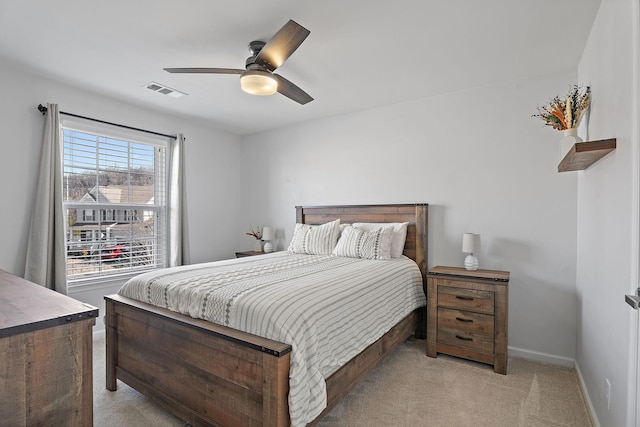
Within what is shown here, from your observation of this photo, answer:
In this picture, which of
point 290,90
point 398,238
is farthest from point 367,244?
point 290,90

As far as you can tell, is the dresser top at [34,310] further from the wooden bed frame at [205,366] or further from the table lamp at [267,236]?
the table lamp at [267,236]

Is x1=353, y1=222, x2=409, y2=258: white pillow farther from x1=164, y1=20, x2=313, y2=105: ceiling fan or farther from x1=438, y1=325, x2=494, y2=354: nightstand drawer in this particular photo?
x1=164, y1=20, x2=313, y2=105: ceiling fan

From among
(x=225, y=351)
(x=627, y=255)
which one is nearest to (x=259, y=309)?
(x=225, y=351)

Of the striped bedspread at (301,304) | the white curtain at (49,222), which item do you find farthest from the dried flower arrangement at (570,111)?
the white curtain at (49,222)

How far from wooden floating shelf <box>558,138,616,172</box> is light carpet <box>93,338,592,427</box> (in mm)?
1621

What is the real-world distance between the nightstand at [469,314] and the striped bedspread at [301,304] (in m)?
0.30

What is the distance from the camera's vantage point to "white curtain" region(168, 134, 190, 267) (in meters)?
4.07

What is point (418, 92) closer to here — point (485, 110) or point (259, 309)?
point (485, 110)

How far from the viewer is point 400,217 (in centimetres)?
358

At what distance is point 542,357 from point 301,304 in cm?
249

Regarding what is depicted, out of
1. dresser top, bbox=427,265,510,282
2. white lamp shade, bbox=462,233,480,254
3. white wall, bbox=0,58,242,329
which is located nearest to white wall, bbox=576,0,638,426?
dresser top, bbox=427,265,510,282

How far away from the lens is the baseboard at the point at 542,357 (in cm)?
276

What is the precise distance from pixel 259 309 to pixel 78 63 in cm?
267

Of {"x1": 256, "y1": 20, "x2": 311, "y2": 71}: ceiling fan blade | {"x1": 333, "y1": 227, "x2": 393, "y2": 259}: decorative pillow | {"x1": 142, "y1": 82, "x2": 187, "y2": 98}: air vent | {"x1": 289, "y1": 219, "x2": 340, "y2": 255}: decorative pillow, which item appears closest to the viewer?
{"x1": 256, "y1": 20, "x2": 311, "y2": 71}: ceiling fan blade
